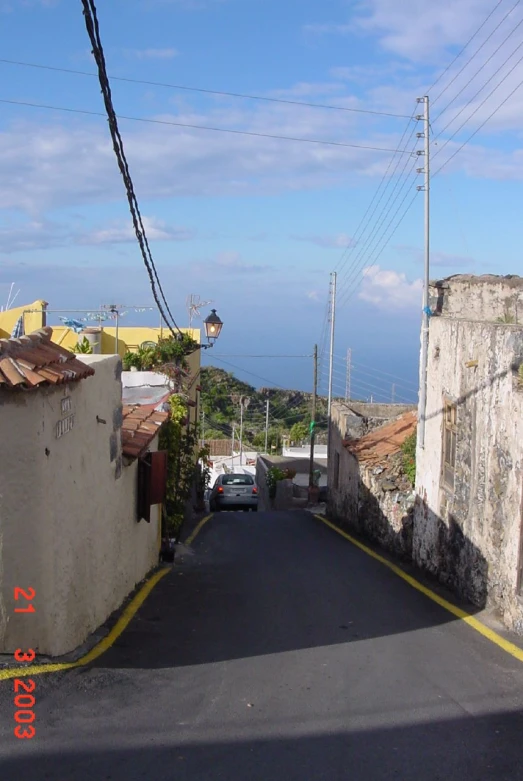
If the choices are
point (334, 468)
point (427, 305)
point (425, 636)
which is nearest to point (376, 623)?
point (425, 636)

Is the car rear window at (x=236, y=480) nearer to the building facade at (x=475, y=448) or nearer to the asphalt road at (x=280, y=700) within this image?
the building facade at (x=475, y=448)

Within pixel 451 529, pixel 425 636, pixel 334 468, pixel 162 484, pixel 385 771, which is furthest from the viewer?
pixel 334 468

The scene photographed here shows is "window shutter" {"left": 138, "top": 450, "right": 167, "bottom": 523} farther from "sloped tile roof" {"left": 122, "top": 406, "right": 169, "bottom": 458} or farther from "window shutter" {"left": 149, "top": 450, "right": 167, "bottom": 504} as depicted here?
"sloped tile roof" {"left": 122, "top": 406, "right": 169, "bottom": 458}

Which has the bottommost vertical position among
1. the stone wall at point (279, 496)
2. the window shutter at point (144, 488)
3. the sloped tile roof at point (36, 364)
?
the stone wall at point (279, 496)

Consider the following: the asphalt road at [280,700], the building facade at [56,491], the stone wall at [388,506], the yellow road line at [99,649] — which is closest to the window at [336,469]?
the stone wall at [388,506]

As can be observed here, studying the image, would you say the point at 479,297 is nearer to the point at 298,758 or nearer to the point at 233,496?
the point at 298,758

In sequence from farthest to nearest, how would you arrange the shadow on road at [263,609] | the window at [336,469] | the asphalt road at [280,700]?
1. the window at [336,469]
2. the shadow on road at [263,609]
3. the asphalt road at [280,700]

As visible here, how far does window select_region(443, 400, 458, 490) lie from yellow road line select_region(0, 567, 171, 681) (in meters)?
4.98

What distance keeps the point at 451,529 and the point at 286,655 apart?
5.46 m

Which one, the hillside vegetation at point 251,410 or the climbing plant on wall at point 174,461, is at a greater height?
the climbing plant on wall at point 174,461

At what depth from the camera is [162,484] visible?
12.0 meters

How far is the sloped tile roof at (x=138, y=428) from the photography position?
10.8 m

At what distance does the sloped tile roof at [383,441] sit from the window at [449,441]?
8.27 metres

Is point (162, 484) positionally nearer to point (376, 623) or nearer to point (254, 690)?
point (376, 623)
